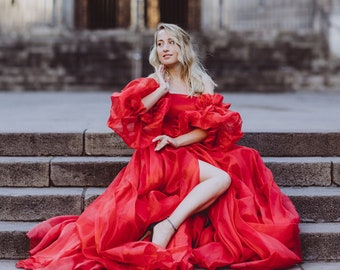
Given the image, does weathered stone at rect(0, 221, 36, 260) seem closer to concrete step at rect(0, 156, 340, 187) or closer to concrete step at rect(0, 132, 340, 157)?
concrete step at rect(0, 156, 340, 187)

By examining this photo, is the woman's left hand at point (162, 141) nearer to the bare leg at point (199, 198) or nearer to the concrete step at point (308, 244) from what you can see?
the bare leg at point (199, 198)

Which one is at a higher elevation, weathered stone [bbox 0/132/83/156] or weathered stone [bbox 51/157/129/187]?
weathered stone [bbox 0/132/83/156]

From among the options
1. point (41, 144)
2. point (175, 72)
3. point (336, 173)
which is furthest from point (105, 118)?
point (336, 173)

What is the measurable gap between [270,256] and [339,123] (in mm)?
2831

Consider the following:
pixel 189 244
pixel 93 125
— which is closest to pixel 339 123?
pixel 93 125

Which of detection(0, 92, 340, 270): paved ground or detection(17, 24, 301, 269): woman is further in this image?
detection(0, 92, 340, 270): paved ground

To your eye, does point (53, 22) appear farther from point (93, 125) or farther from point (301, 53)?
point (93, 125)

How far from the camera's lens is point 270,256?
3791mm

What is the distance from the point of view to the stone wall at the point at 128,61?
13.3 m

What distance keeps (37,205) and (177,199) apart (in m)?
1.13

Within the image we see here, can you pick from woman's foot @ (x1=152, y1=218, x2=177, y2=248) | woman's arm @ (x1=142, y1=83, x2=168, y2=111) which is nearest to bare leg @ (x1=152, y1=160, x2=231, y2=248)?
woman's foot @ (x1=152, y1=218, x2=177, y2=248)

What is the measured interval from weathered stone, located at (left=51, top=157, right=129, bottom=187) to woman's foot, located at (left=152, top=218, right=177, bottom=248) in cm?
99

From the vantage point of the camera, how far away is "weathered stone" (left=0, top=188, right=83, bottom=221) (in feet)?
14.9

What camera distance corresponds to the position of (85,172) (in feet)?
15.8
